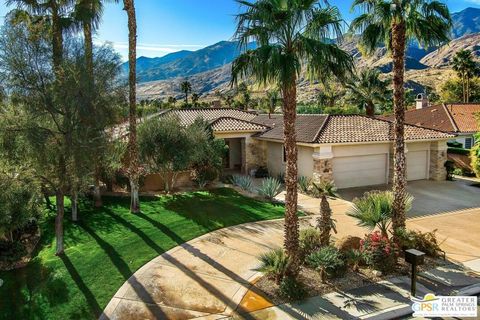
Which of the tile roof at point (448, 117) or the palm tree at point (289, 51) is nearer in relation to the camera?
the palm tree at point (289, 51)

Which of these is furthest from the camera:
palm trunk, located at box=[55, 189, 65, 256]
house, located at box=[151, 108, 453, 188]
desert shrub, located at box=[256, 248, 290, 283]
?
house, located at box=[151, 108, 453, 188]

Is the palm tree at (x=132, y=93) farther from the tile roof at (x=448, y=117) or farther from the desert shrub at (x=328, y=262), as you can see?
the tile roof at (x=448, y=117)

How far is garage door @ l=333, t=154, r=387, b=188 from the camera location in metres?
21.0

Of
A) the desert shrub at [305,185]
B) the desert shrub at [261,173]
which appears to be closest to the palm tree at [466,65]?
the desert shrub at [261,173]

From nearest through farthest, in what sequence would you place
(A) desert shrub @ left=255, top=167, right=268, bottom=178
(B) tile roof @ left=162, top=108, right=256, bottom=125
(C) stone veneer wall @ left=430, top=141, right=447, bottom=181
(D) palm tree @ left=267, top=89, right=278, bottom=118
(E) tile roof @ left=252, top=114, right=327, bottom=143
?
1. (D) palm tree @ left=267, top=89, right=278, bottom=118
2. (E) tile roof @ left=252, top=114, right=327, bottom=143
3. (C) stone veneer wall @ left=430, top=141, right=447, bottom=181
4. (A) desert shrub @ left=255, top=167, right=268, bottom=178
5. (B) tile roof @ left=162, top=108, right=256, bottom=125

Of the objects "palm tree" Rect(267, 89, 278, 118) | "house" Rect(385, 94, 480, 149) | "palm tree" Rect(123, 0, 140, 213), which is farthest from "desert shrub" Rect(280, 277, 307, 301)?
"house" Rect(385, 94, 480, 149)

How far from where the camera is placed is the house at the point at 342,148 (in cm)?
2062

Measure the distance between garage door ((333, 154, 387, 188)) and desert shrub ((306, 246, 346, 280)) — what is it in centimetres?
1118

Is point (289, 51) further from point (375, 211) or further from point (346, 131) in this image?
point (346, 131)

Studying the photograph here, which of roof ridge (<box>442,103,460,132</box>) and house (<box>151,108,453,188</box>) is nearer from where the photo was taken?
house (<box>151,108,453,188</box>)

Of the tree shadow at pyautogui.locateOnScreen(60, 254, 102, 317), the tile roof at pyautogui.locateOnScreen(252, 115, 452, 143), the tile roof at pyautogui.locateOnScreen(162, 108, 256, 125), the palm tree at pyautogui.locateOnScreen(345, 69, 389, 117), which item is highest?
the palm tree at pyautogui.locateOnScreen(345, 69, 389, 117)

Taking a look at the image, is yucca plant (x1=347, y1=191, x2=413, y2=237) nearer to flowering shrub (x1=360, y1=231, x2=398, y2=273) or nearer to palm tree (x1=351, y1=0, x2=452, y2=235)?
palm tree (x1=351, y1=0, x2=452, y2=235)

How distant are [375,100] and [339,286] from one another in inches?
1315

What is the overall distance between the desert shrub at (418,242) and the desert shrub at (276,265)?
3.99 metres
